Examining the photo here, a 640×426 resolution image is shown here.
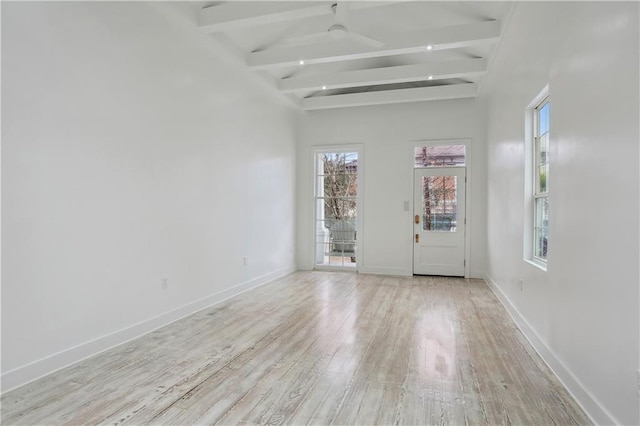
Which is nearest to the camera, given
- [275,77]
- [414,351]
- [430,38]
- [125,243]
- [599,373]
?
[599,373]

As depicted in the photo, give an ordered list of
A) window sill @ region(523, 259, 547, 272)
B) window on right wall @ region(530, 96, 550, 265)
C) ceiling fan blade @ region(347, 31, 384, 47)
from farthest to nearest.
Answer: ceiling fan blade @ region(347, 31, 384, 47) → window on right wall @ region(530, 96, 550, 265) → window sill @ region(523, 259, 547, 272)

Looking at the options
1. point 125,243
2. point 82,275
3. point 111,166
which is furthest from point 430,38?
point 82,275

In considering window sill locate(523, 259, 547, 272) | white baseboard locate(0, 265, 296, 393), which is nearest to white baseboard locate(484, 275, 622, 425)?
window sill locate(523, 259, 547, 272)

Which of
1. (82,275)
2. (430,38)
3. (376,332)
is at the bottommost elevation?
(376,332)

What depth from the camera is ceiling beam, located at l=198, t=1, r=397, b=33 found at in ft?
11.6

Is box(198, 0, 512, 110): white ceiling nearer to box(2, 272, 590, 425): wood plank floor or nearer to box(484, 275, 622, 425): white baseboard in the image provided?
box(2, 272, 590, 425): wood plank floor

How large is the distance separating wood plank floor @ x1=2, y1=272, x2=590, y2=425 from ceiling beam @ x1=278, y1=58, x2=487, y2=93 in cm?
327

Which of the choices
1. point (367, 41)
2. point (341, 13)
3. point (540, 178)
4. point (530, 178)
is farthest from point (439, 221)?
point (341, 13)

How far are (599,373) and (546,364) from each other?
83cm

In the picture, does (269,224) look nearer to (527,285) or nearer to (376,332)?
(376,332)

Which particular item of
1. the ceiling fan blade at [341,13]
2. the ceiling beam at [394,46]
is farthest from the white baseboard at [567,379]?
the ceiling fan blade at [341,13]

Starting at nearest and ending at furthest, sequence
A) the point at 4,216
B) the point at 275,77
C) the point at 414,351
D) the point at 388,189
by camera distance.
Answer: the point at 4,216
the point at 414,351
the point at 275,77
the point at 388,189

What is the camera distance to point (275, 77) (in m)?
5.79

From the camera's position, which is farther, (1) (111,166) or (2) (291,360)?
(1) (111,166)
